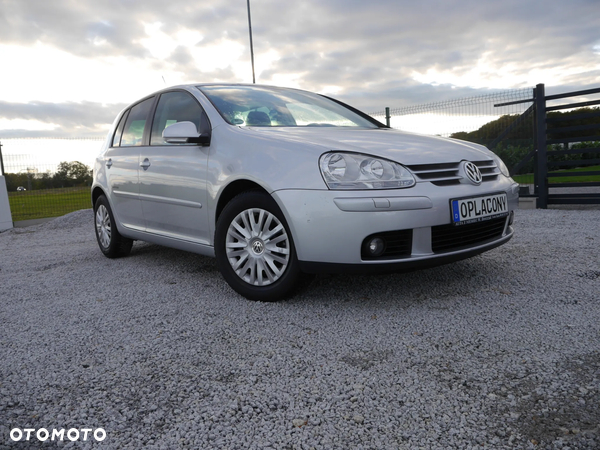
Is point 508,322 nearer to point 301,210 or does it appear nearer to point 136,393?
point 301,210

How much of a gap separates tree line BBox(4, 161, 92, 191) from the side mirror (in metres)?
8.05

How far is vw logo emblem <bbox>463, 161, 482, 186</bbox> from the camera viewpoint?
322 centimetres

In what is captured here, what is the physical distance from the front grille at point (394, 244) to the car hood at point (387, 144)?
43cm

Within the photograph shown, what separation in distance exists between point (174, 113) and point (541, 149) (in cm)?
648

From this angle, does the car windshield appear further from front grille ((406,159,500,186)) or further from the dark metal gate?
the dark metal gate

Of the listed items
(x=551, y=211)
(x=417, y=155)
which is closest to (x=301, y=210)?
(x=417, y=155)

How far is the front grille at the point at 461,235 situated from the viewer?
3033mm

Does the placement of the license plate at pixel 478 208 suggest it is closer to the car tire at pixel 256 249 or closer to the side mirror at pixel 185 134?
the car tire at pixel 256 249

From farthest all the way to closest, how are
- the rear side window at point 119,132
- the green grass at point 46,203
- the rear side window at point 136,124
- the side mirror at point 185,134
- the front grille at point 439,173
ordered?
the green grass at point 46,203 < the rear side window at point 119,132 < the rear side window at point 136,124 < the side mirror at point 185,134 < the front grille at point 439,173

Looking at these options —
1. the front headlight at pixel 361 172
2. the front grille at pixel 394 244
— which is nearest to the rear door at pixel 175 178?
the front headlight at pixel 361 172

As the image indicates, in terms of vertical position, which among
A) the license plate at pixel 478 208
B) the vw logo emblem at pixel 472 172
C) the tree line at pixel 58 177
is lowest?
the license plate at pixel 478 208

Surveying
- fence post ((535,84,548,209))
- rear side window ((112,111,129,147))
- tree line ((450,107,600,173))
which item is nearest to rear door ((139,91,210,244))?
rear side window ((112,111,129,147))

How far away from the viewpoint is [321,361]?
7.91 ft

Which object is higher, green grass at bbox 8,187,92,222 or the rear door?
the rear door
